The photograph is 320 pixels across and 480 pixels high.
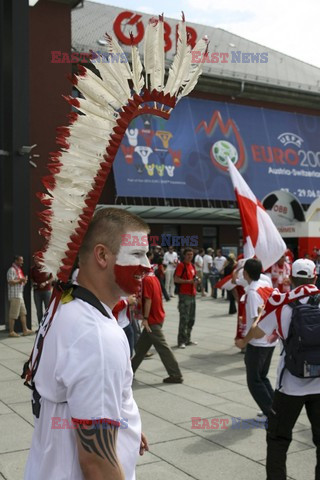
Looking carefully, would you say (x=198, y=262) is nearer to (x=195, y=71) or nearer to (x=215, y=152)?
(x=215, y=152)

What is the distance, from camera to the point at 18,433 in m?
5.30

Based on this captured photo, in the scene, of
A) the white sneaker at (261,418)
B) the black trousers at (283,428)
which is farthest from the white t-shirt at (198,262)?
the black trousers at (283,428)

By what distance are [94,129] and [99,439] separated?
1.05m

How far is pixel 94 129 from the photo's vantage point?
1.95 m

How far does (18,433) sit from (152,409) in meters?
1.58

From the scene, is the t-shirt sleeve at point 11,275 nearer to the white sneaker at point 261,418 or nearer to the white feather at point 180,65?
the white sneaker at point 261,418

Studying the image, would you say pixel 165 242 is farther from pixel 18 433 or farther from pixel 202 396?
pixel 202 396

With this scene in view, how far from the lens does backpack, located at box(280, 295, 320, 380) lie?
12.0ft

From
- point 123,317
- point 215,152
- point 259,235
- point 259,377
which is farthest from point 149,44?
point 215,152

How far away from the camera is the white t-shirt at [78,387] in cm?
163

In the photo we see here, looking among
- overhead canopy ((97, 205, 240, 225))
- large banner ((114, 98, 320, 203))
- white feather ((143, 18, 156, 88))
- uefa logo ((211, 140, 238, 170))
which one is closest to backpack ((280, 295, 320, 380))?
white feather ((143, 18, 156, 88))

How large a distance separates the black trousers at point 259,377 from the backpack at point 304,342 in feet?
5.32

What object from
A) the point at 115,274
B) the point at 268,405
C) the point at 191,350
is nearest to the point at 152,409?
the point at 268,405

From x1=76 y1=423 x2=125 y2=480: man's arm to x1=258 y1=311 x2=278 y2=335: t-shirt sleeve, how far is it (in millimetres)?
2541
